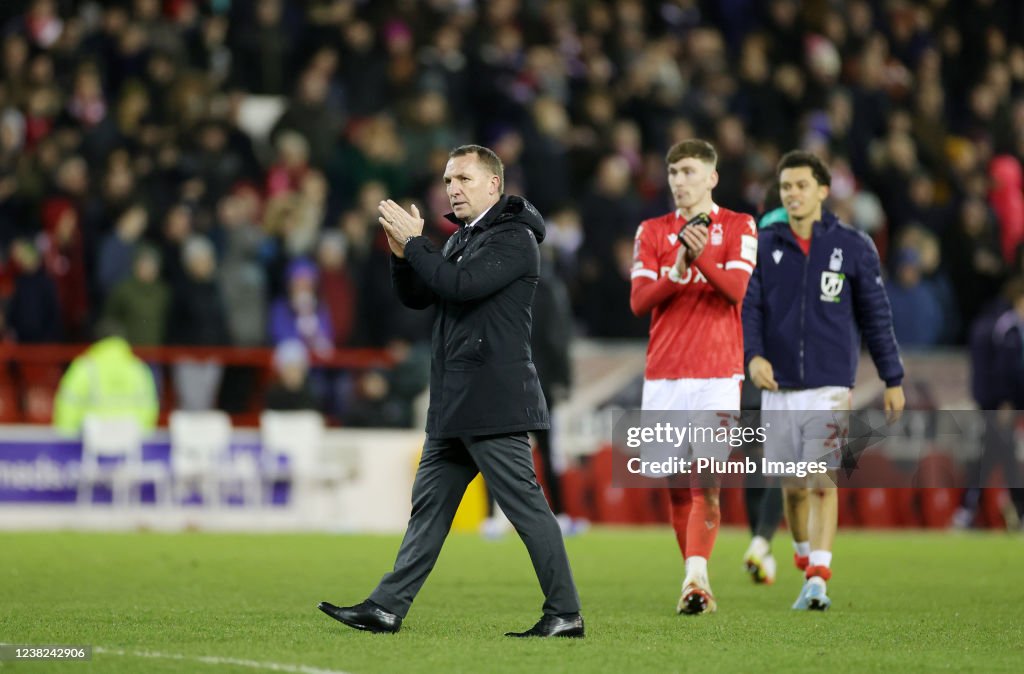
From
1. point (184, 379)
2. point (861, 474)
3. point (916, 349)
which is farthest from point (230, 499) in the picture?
point (916, 349)

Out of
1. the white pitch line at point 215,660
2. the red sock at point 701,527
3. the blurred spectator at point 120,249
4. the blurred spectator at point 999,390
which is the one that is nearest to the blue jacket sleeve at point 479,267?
the white pitch line at point 215,660

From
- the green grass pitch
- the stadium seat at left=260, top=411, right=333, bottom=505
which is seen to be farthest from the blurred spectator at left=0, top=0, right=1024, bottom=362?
the green grass pitch

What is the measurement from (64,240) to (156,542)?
13.8 ft

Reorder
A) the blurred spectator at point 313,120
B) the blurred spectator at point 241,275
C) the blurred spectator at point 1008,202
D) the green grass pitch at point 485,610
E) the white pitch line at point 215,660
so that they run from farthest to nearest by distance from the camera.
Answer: the blurred spectator at point 1008,202, the blurred spectator at point 313,120, the blurred spectator at point 241,275, the green grass pitch at point 485,610, the white pitch line at point 215,660

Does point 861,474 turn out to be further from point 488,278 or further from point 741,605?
point 488,278

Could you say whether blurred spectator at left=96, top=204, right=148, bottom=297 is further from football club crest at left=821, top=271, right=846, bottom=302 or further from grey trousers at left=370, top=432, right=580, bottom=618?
grey trousers at left=370, top=432, right=580, bottom=618

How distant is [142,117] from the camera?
64.7ft

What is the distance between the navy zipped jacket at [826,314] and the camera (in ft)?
33.3

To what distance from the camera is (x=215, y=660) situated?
711 centimetres

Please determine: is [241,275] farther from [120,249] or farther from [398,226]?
[398,226]

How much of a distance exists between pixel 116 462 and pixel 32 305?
1808 mm

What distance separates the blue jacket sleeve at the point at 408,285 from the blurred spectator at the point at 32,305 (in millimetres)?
10445

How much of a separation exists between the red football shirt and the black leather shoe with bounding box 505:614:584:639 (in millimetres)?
1974

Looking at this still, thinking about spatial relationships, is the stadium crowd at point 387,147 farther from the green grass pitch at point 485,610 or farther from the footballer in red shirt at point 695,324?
the footballer in red shirt at point 695,324
